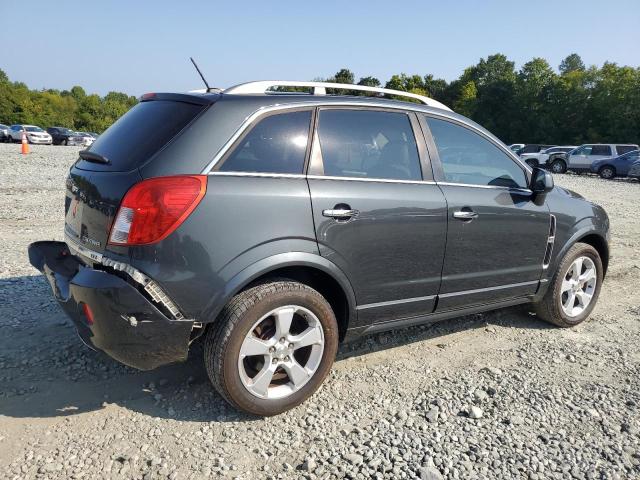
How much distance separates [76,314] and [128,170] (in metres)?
0.81

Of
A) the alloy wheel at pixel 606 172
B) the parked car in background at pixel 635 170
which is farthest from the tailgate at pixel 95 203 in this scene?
the alloy wheel at pixel 606 172

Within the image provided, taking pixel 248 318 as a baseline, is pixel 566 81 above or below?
above

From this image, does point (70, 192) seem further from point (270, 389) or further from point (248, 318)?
point (270, 389)

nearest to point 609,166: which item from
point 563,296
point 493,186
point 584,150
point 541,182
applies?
point 584,150

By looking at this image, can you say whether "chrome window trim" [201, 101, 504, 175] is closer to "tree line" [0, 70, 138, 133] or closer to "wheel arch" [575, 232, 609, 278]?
"wheel arch" [575, 232, 609, 278]

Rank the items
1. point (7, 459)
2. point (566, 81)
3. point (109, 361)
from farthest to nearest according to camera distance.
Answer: point (566, 81)
point (109, 361)
point (7, 459)

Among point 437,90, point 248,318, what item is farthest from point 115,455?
point 437,90

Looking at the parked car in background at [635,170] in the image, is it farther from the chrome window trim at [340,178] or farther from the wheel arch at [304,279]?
the wheel arch at [304,279]

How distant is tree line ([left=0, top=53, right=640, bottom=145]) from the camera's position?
43.9 metres

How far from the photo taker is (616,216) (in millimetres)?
11070

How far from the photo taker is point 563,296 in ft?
14.3

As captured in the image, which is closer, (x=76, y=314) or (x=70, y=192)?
(x=76, y=314)

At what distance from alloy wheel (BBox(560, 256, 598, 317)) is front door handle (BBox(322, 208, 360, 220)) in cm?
236

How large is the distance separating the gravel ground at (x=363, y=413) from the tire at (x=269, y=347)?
15 centimetres
